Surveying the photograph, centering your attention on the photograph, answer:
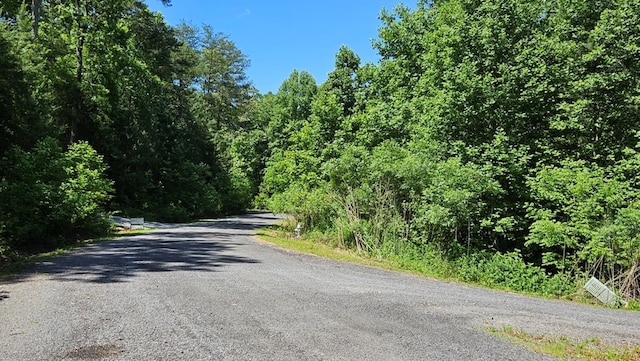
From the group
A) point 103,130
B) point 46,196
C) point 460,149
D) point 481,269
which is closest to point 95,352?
point 481,269

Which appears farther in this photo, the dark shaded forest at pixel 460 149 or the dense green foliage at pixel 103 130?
the dense green foliage at pixel 103 130

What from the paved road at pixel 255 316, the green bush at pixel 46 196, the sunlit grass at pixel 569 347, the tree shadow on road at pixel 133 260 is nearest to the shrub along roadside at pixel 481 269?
the paved road at pixel 255 316

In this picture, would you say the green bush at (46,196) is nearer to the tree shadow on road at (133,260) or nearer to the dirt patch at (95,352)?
the tree shadow on road at (133,260)

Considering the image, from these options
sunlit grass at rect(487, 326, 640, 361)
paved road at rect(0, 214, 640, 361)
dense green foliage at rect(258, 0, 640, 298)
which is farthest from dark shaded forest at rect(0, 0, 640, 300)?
sunlit grass at rect(487, 326, 640, 361)

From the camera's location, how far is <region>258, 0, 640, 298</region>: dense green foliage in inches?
441

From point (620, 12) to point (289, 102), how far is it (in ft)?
115

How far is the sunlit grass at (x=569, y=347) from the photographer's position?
4832 mm

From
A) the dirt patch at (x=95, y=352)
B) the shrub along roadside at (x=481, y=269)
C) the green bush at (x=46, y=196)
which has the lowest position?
the shrub along roadside at (x=481, y=269)

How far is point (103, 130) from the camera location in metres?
27.6

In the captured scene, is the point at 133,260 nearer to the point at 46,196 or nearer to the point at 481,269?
the point at 46,196

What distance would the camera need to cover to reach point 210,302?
6.48 metres

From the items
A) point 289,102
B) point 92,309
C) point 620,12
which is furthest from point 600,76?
point 289,102

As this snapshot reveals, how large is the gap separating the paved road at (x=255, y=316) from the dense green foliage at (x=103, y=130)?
250 inches

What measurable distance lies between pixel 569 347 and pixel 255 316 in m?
3.93
